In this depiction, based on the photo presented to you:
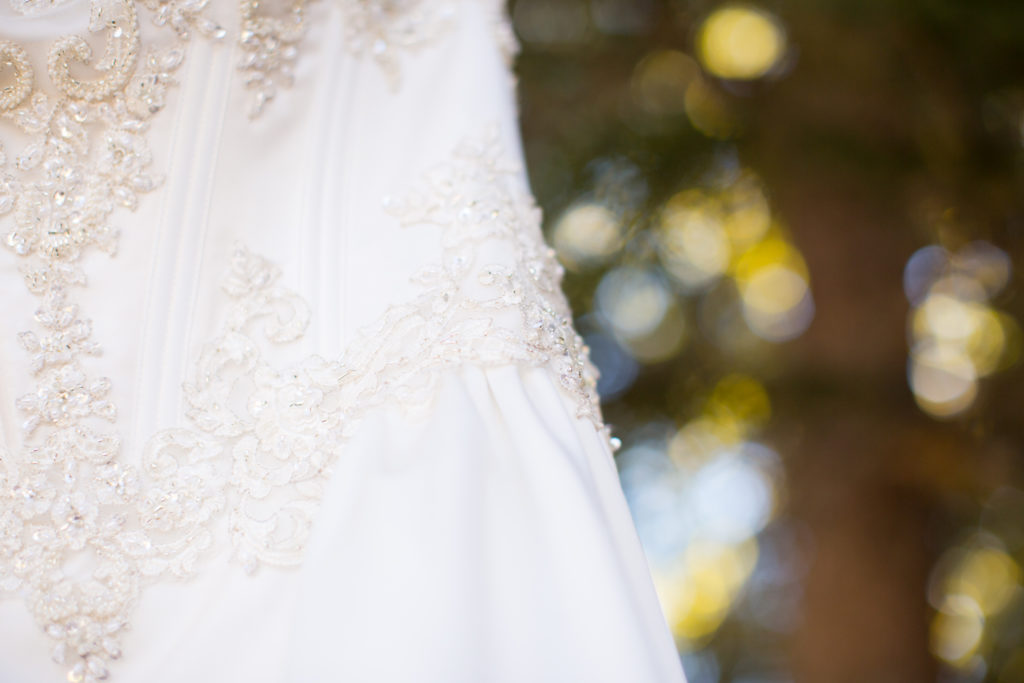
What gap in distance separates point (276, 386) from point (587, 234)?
4.91 ft

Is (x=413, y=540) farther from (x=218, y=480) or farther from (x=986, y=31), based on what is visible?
(x=986, y=31)

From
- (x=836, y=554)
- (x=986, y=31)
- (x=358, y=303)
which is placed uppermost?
(x=986, y=31)

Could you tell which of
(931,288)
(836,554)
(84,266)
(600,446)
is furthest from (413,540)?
(931,288)

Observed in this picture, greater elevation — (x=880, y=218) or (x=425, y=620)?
(x=880, y=218)

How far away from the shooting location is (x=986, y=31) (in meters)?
1.91

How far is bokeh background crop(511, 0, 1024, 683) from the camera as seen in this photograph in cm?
198

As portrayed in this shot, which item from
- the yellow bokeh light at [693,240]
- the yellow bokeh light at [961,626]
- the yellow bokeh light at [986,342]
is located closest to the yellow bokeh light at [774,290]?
the yellow bokeh light at [693,240]

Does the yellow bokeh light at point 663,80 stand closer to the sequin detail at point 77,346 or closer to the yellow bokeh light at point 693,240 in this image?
the yellow bokeh light at point 693,240

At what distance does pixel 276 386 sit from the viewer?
66 centimetres

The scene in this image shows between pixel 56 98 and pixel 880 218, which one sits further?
pixel 880 218

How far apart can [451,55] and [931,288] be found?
2339 millimetres

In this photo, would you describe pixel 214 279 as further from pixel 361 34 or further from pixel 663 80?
pixel 663 80

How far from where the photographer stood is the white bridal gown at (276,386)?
1.73ft

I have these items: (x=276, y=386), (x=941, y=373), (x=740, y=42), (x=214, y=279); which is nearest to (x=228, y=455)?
(x=276, y=386)
